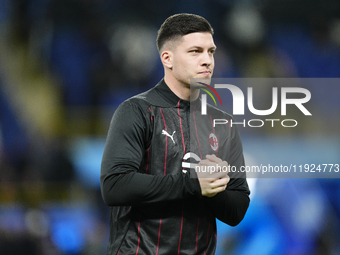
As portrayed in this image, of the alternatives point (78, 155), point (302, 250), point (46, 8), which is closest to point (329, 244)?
Answer: point (302, 250)

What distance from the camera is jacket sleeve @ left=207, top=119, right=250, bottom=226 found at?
117 cm

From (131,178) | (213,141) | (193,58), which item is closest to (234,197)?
(213,141)

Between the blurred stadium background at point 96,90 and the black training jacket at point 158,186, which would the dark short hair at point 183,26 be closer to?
the black training jacket at point 158,186

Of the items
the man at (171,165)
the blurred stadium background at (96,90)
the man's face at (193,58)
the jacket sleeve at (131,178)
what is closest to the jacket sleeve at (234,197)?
the man at (171,165)

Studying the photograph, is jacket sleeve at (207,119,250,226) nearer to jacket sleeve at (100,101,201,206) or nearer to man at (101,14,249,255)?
man at (101,14,249,255)

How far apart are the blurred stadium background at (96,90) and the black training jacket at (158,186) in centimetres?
155

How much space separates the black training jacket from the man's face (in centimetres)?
10

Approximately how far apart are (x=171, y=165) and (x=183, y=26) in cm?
51

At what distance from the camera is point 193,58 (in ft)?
4.15

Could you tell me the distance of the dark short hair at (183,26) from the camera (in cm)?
130

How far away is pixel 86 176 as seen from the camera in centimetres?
275

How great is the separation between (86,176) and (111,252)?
5.38 ft

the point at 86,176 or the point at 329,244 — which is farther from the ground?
the point at 86,176

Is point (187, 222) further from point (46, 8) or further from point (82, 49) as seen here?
point (46, 8)
